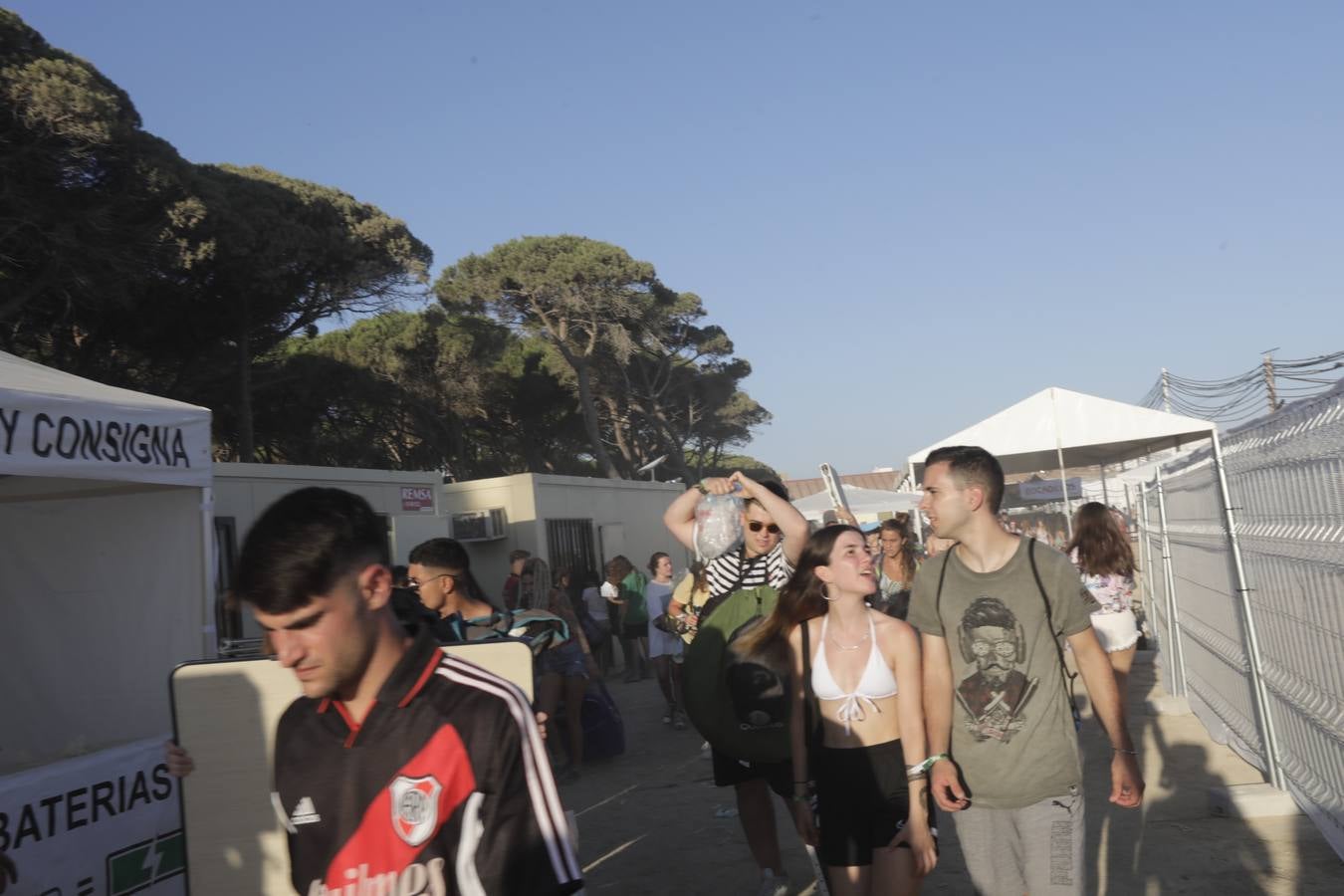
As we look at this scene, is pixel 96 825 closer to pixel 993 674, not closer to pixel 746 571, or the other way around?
pixel 746 571

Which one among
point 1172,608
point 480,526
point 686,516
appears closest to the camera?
point 686,516

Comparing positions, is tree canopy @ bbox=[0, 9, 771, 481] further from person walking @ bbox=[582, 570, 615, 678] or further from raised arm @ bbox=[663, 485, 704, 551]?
raised arm @ bbox=[663, 485, 704, 551]

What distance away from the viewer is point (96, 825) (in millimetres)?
4875

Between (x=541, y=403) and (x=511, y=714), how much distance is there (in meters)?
34.0

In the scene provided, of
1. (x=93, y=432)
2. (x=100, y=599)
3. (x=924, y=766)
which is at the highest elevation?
(x=93, y=432)

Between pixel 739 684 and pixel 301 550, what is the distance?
8.85 ft

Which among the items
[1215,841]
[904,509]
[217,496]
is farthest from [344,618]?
[904,509]

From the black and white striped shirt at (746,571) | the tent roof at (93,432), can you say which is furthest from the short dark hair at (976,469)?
the tent roof at (93,432)

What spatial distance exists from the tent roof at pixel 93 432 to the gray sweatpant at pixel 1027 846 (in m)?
3.92

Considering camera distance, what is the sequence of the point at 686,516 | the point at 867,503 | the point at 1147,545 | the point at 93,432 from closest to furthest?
1. the point at 686,516
2. the point at 93,432
3. the point at 1147,545
4. the point at 867,503

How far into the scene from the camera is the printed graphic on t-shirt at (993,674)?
3434 mm

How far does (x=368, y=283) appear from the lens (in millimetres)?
24750

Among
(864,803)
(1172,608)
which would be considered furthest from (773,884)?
(1172,608)

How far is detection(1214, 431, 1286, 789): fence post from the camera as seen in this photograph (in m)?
5.93
